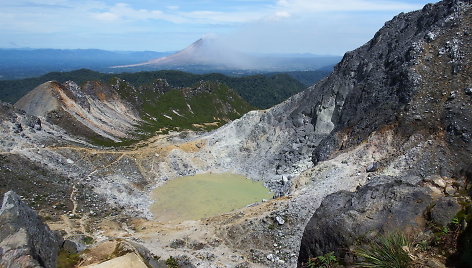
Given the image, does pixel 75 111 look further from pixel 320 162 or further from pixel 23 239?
pixel 23 239

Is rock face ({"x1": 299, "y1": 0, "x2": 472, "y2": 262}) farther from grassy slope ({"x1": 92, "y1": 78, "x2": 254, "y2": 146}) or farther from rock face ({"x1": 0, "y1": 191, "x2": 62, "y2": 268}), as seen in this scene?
grassy slope ({"x1": 92, "y1": 78, "x2": 254, "y2": 146})

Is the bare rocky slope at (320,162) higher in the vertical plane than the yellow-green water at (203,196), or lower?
higher

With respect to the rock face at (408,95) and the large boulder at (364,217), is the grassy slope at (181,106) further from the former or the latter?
the large boulder at (364,217)

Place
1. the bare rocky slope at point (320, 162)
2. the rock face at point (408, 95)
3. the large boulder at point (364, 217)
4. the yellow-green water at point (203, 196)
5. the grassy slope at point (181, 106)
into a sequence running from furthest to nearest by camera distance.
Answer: the grassy slope at point (181, 106) < the yellow-green water at point (203, 196) < the rock face at point (408, 95) < the bare rocky slope at point (320, 162) < the large boulder at point (364, 217)

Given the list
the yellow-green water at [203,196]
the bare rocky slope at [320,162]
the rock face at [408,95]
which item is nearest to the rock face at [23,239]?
the bare rocky slope at [320,162]

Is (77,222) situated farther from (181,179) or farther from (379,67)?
(379,67)

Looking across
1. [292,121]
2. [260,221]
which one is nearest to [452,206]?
[260,221]
